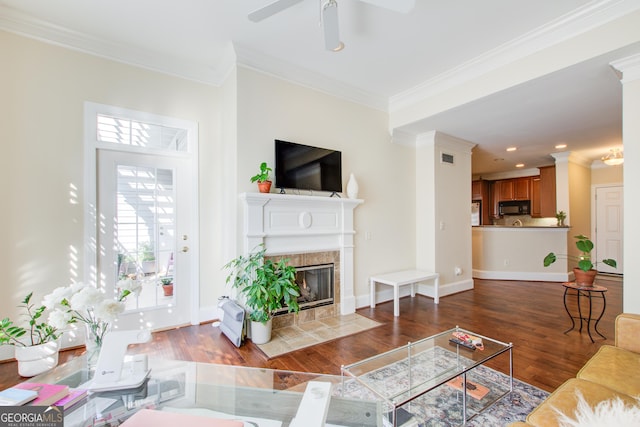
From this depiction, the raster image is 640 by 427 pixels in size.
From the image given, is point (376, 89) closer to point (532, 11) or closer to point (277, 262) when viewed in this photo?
point (532, 11)

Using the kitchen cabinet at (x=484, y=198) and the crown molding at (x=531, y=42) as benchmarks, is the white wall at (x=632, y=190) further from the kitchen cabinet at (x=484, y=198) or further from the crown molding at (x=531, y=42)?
the kitchen cabinet at (x=484, y=198)

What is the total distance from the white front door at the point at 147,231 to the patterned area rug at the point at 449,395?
2.32m

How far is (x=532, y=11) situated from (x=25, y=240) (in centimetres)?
474

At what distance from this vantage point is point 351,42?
2799 mm

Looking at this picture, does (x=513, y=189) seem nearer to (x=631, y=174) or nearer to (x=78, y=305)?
(x=631, y=174)

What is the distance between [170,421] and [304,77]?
335 cm

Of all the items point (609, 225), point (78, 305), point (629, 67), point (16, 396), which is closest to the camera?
point (16, 396)

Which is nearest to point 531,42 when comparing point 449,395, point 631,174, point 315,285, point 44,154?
point 631,174

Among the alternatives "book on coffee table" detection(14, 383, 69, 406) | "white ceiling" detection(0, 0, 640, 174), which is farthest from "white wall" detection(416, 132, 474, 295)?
"book on coffee table" detection(14, 383, 69, 406)

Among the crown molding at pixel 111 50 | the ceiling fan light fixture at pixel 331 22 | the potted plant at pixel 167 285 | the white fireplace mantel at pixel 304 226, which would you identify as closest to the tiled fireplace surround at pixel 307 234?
the white fireplace mantel at pixel 304 226

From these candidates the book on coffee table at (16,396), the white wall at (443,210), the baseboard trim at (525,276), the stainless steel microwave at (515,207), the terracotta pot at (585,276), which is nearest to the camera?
the book on coffee table at (16,396)

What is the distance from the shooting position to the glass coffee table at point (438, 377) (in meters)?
1.65

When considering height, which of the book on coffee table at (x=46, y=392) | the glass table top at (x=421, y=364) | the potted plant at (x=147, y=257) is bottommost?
the glass table top at (x=421, y=364)

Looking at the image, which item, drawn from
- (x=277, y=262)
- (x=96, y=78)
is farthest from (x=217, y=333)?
(x=96, y=78)
